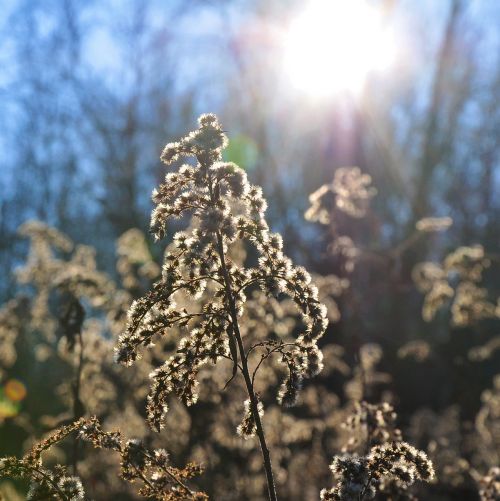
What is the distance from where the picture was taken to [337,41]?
14.4 meters

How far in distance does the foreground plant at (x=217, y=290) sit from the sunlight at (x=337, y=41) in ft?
42.7

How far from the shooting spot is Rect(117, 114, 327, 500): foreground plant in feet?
7.36

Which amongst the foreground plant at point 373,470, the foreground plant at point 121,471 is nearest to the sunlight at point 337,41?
the foreground plant at point 373,470

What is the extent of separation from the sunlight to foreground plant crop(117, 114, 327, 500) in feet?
42.7

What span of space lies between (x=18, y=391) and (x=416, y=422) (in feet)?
23.7

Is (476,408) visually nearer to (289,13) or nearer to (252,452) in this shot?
(252,452)

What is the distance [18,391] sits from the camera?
36.6 feet

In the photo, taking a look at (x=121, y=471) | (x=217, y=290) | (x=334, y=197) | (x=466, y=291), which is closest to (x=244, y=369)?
(x=217, y=290)

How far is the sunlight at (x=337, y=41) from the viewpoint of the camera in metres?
14.3

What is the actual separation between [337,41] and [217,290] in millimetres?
13300

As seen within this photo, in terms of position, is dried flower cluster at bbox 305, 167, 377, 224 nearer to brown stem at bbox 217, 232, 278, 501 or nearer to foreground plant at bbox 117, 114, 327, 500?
foreground plant at bbox 117, 114, 327, 500

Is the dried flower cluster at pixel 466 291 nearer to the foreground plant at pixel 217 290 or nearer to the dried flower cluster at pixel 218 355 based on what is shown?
the dried flower cluster at pixel 218 355

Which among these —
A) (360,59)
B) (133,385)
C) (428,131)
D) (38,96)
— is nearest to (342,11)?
(360,59)

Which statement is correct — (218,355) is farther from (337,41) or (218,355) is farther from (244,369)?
(337,41)
